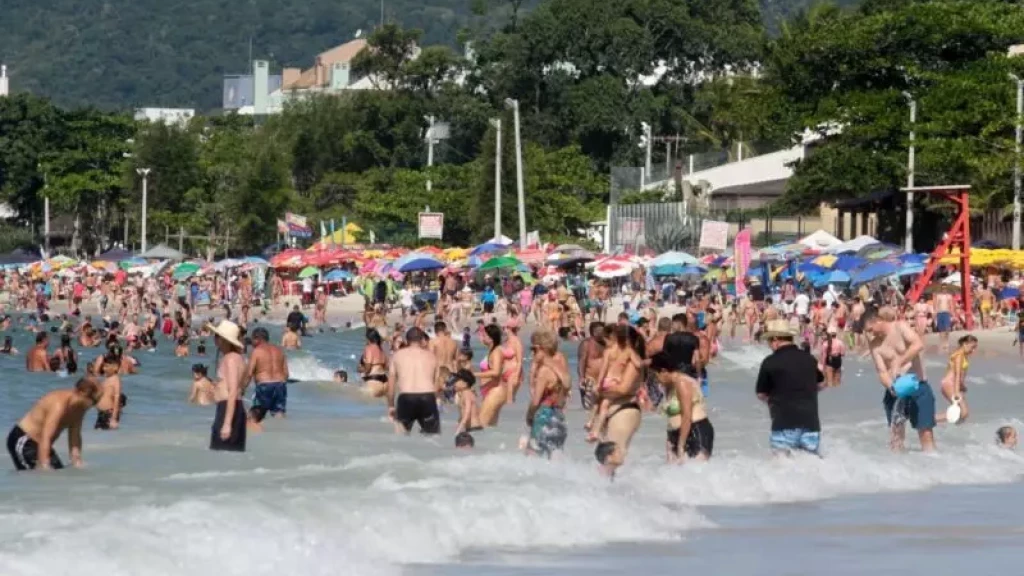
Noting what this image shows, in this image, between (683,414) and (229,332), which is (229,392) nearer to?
(229,332)

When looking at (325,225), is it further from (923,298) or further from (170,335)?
(923,298)

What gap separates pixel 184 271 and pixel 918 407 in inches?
2249

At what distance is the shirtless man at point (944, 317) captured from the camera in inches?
1511

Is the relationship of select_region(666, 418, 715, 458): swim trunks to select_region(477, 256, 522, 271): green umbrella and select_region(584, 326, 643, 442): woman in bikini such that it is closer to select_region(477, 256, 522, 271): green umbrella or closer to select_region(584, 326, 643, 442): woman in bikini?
select_region(584, 326, 643, 442): woman in bikini

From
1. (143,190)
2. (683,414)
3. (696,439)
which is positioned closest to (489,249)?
(143,190)

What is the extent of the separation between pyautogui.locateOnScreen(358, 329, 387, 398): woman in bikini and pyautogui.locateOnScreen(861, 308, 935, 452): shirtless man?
9.65 meters

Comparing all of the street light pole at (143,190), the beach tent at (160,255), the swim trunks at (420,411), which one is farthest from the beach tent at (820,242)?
the street light pole at (143,190)

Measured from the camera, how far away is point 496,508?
12.9 meters

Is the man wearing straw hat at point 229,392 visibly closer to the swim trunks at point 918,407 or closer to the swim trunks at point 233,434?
the swim trunks at point 233,434

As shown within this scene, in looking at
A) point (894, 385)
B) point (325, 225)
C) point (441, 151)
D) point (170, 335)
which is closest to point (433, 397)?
point (894, 385)

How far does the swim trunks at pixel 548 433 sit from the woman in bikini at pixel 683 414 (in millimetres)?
821

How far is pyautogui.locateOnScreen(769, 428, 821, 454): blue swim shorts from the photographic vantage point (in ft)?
48.3

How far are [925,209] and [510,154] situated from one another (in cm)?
2187

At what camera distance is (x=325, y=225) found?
8975cm
